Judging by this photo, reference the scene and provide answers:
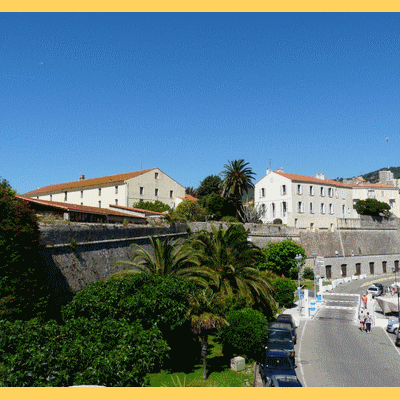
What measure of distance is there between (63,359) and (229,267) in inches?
697

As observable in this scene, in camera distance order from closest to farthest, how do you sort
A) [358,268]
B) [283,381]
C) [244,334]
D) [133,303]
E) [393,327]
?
[283,381], [133,303], [244,334], [393,327], [358,268]

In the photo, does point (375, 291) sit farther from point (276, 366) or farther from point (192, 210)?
point (276, 366)

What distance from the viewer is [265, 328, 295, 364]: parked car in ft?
70.9

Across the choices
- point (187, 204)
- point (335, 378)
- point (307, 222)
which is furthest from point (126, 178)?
point (335, 378)

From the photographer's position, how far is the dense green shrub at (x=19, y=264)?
1755 cm

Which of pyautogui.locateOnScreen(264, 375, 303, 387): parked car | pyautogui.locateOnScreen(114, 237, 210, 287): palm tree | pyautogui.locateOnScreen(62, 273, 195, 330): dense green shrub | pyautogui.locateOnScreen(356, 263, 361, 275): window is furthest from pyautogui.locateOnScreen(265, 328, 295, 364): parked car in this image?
pyautogui.locateOnScreen(356, 263, 361, 275): window

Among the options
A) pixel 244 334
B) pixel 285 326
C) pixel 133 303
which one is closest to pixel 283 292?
pixel 285 326

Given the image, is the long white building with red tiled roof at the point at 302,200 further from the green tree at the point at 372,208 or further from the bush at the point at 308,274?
the bush at the point at 308,274

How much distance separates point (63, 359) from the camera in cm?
1129

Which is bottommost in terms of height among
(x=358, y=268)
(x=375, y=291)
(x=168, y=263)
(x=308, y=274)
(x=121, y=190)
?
(x=375, y=291)

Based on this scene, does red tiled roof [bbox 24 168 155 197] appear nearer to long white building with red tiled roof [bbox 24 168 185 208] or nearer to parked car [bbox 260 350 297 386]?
long white building with red tiled roof [bbox 24 168 185 208]

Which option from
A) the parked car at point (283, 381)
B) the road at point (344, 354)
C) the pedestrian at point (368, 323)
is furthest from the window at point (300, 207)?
the parked car at point (283, 381)

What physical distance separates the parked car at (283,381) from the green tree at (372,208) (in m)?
66.9

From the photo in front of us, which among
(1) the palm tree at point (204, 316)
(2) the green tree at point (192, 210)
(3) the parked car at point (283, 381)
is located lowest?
(3) the parked car at point (283, 381)
